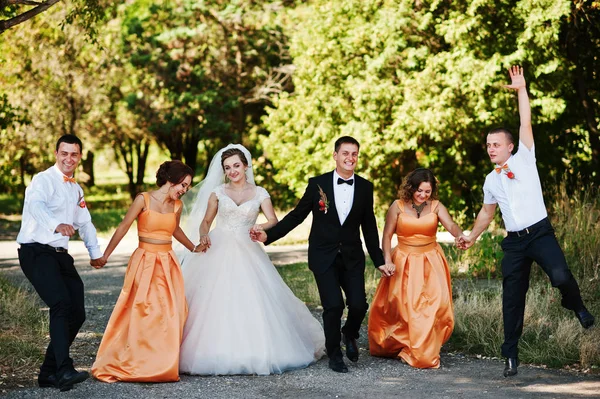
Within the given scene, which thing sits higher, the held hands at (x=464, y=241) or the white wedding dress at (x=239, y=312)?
the held hands at (x=464, y=241)

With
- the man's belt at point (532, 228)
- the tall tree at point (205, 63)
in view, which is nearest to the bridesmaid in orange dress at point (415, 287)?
the man's belt at point (532, 228)

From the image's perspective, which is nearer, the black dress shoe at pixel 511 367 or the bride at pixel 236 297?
the black dress shoe at pixel 511 367

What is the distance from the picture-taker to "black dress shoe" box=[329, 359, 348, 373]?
6.78 metres

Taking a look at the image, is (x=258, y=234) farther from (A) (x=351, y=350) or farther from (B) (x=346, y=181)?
(A) (x=351, y=350)

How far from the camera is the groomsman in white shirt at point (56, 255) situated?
596 cm

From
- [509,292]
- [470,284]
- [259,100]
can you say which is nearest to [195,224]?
[509,292]

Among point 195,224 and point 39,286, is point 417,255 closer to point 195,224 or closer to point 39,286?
point 195,224

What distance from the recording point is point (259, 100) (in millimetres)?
25312

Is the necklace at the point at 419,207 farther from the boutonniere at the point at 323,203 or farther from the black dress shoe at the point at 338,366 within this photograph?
the black dress shoe at the point at 338,366

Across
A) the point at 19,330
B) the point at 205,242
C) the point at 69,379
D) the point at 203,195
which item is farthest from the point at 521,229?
the point at 19,330

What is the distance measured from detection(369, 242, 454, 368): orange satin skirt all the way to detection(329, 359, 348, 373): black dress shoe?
599 millimetres

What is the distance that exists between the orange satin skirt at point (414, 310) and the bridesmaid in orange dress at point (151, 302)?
72.8 inches

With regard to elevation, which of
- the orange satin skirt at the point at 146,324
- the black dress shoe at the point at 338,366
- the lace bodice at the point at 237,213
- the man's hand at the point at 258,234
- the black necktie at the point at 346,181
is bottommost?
the black dress shoe at the point at 338,366

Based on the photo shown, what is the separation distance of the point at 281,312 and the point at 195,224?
4.35ft
